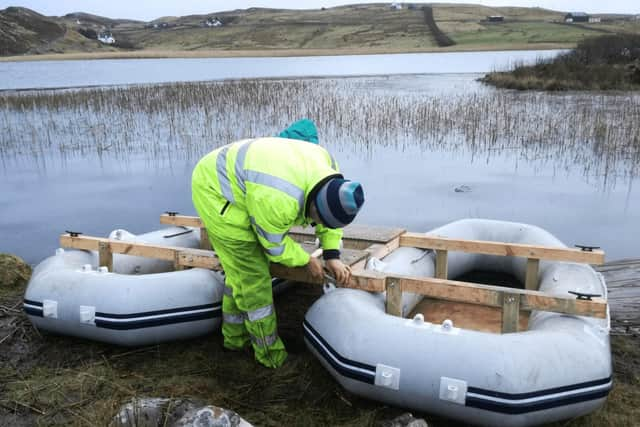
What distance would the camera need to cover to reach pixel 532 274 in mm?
4297

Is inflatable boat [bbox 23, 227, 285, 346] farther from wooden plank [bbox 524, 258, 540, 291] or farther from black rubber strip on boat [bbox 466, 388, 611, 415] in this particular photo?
wooden plank [bbox 524, 258, 540, 291]

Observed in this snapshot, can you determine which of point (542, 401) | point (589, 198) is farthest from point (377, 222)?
point (542, 401)

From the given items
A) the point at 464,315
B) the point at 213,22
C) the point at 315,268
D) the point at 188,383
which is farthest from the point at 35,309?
the point at 213,22

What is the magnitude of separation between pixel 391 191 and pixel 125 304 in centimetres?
487

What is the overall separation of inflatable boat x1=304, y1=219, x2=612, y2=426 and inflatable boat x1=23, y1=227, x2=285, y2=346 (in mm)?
804

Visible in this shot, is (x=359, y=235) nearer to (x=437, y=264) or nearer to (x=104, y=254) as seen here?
(x=437, y=264)

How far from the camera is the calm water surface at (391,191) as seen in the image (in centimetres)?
679

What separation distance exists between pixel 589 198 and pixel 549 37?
149 feet

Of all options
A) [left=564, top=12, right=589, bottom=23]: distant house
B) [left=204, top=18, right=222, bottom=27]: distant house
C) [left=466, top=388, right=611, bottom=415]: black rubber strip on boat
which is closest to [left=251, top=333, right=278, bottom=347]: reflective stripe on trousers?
[left=466, top=388, right=611, bottom=415]: black rubber strip on boat

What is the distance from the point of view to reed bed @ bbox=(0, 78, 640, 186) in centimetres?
1004

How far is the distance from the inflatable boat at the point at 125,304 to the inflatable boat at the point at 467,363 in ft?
2.64

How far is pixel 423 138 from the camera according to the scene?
36.2 feet

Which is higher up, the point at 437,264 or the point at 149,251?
the point at 149,251

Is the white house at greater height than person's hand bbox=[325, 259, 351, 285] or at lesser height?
greater
